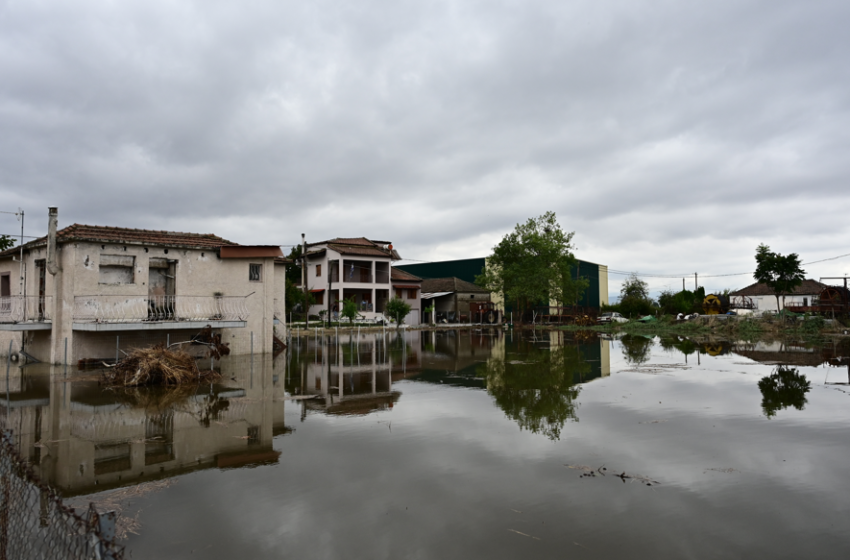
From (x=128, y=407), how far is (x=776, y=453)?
12.0 m

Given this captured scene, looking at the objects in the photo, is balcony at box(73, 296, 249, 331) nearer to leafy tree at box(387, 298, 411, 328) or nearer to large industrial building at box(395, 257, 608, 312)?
leafy tree at box(387, 298, 411, 328)

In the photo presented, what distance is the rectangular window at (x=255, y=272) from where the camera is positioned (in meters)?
22.4

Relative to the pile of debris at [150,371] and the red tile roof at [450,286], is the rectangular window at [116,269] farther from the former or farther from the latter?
the red tile roof at [450,286]

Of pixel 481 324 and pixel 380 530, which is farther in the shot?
pixel 481 324

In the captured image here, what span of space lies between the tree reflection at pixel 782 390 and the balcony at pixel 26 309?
21.5 metres

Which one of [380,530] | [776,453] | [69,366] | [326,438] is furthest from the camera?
[69,366]

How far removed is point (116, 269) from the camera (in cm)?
1945

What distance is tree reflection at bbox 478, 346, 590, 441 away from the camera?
1009 centimetres

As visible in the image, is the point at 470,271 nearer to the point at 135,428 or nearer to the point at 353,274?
the point at 353,274

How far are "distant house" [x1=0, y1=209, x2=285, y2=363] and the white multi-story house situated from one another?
26.1m

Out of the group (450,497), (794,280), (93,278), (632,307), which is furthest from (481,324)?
(450,497)

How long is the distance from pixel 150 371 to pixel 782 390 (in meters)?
16.4

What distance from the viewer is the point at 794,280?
41.0 m

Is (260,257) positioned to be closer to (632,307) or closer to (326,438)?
(326,438)
